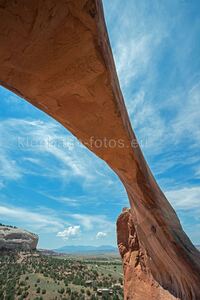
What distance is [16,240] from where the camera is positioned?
71688 mm

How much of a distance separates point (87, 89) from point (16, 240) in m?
77.4

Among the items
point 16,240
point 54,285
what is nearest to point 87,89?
point 54,285

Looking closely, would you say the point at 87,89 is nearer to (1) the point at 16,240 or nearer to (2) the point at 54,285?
(2) the point at 54,285

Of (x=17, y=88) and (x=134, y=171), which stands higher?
(x=17, y=88)

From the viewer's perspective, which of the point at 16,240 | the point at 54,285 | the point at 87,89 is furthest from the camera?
the point at 16,240

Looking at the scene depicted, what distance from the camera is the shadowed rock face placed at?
310 cm

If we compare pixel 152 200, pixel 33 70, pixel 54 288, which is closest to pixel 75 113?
pixel 33 70

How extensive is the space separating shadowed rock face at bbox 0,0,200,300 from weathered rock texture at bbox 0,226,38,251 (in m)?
71.0

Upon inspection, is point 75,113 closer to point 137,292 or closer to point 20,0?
point 20,0

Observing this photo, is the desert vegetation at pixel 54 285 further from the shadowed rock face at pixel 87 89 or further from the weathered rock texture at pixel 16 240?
the shadowed rock face at pixel 87 89

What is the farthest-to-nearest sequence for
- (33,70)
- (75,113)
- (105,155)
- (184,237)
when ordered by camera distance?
1. (184,237)
2. (105,155)
3. (75,113)
4. (33,70)

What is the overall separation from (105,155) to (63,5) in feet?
9.18

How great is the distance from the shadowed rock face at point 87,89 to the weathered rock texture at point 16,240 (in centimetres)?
7104

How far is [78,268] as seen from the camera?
174 feet
